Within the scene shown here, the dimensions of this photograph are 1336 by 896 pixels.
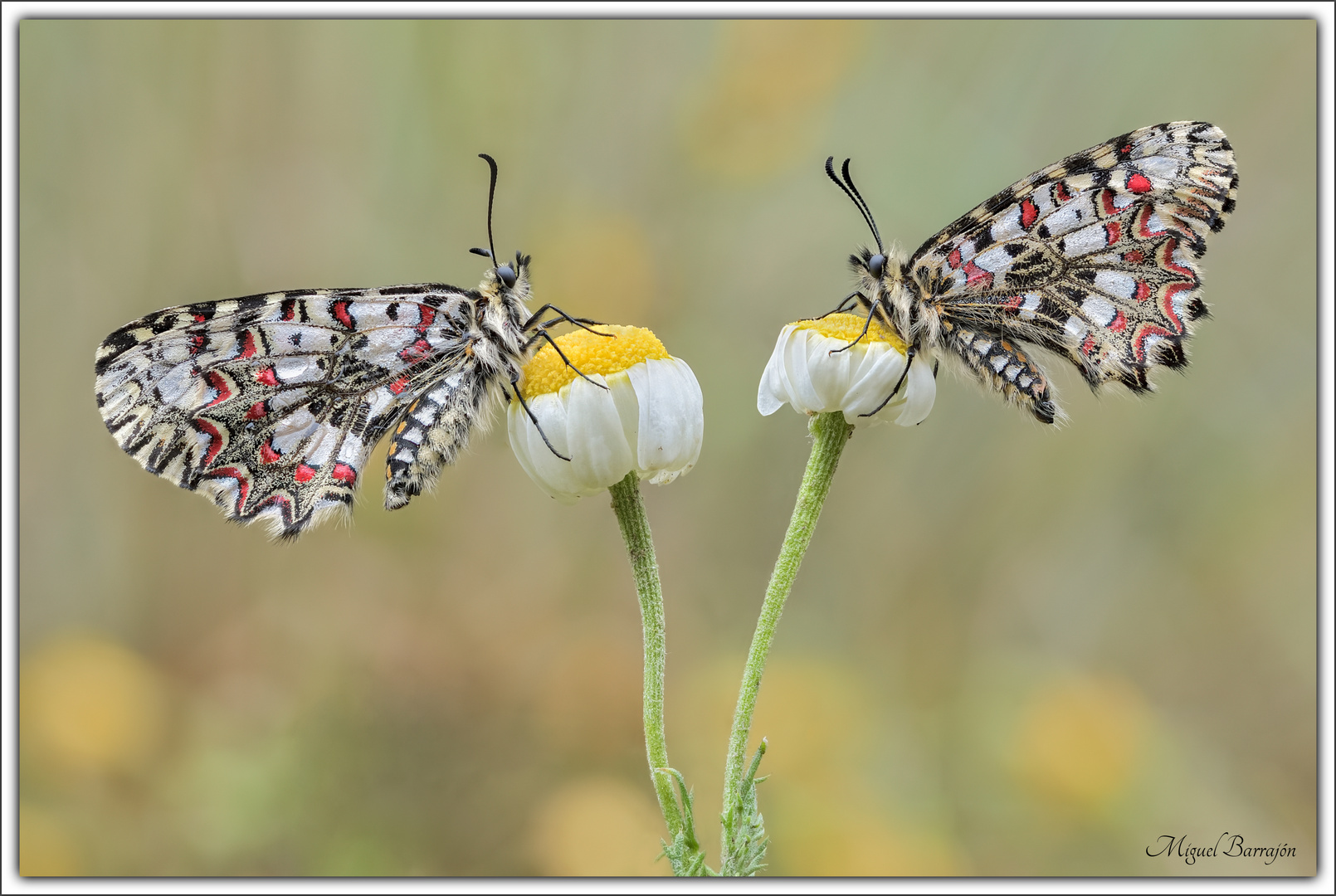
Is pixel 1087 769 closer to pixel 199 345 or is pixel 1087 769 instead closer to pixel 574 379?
pixel 574 379

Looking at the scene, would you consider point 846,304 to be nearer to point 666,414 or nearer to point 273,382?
point 666,414

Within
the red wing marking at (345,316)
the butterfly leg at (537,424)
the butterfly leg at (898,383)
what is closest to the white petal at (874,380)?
the butterfly leg at (898,383)

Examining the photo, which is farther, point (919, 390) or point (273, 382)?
point (273, 382)

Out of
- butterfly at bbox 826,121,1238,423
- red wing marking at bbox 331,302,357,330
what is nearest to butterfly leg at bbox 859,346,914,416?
butterfly at bbox 826,121,1238,423

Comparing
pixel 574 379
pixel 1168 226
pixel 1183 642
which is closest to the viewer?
pixel 574 379

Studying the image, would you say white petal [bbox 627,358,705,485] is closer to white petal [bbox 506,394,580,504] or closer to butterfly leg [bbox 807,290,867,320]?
white petal [bbox 506,394,580,504]

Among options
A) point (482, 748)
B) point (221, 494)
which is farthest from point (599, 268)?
point (221, 494)

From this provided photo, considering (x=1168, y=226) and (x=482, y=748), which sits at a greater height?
(x=1168, y=226)

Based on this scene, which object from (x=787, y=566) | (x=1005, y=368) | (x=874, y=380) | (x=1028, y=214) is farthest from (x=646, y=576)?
(x=1028, y=214)
